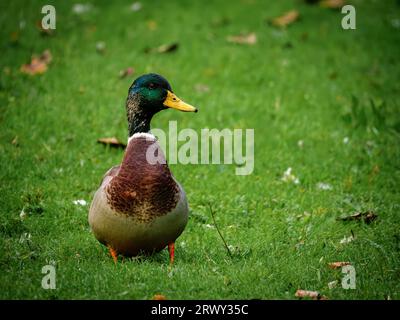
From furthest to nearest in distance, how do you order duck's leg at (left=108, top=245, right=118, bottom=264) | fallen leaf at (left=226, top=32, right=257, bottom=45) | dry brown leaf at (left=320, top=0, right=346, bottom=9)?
dry brown leaf at (left=320, top=0, right=346, bottom=9), fallen leaf at (left=226, top=32, right=257, bottom=45), duck's leg at (left=108, top=245, right=118, bottom=264)

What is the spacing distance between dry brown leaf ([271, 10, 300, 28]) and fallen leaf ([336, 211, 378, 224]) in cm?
446

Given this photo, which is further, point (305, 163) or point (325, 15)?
point (325, 15)

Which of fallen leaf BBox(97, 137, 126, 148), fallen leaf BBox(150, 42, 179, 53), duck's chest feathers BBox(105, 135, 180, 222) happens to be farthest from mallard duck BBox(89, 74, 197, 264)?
fallen leaf BBox(150, 42, 179, 53)

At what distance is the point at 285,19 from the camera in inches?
366

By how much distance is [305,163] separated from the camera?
6.45m

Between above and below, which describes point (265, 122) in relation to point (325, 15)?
below

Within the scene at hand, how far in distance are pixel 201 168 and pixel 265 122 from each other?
4.09 feet

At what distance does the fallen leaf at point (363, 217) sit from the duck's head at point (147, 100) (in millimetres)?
1733

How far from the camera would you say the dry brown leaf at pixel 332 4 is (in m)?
9.73

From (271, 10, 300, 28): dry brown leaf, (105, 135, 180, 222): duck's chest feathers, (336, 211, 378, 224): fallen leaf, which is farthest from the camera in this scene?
(271, 10, 300, 28): dry brown leaf

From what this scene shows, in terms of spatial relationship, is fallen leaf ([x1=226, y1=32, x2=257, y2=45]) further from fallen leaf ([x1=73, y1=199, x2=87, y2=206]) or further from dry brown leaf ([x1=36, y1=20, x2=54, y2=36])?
fallen leaf ([x1=73, y1=199, x2=87, y2=206])

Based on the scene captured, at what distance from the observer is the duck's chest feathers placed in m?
4.23

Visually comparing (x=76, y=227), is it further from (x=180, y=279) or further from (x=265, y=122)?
(x=265, y=122)

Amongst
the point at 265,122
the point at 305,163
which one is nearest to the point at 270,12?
the point at 265,122
